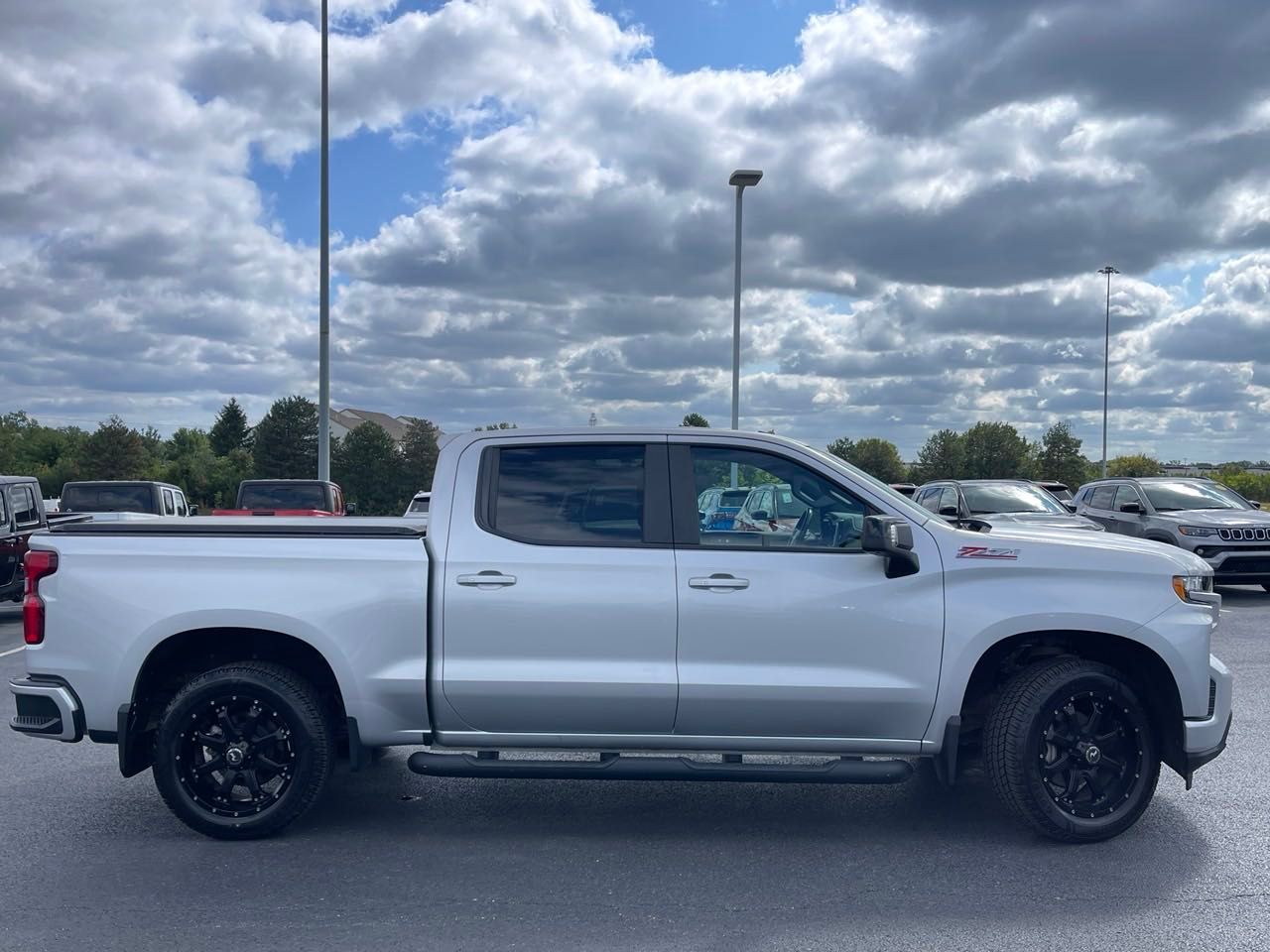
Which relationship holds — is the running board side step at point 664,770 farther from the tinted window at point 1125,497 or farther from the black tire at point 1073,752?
the tinted window at point 1125,497

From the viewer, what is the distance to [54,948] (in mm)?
4215

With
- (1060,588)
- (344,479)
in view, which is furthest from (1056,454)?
(1060,588)

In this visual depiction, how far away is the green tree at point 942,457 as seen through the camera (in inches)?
2611

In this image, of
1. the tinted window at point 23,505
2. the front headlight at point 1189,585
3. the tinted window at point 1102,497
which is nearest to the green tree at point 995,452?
the tinted window at point 1102,497

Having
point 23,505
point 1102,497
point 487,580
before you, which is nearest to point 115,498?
point 23,505

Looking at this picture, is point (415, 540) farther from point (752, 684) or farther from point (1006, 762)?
point (1006, 762)

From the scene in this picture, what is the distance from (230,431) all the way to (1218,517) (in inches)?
4386

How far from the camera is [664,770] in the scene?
5.27 m

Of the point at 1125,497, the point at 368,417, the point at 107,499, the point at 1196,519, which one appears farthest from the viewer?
the point at 368,417

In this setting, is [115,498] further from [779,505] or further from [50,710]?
[779,505]

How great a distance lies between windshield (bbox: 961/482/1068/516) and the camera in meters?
15.9

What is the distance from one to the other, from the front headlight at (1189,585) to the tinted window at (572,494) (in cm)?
260

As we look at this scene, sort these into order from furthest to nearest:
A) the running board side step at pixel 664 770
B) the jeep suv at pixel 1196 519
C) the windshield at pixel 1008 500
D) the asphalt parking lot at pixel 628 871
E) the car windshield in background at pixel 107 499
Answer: the car windshield in background at pixel 107 499 → the windshield at pixel 1008 500 → the jeep suv at pixel 1196 519 → the running board side step at pixel 664 770 → the asphalt parking lot at pixel 628 871

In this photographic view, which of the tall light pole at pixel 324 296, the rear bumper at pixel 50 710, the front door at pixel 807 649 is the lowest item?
the rear bumper at pixel 50 710
